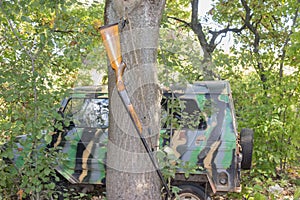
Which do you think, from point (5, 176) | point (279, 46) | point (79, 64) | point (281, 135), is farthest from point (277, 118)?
point (5, 176)

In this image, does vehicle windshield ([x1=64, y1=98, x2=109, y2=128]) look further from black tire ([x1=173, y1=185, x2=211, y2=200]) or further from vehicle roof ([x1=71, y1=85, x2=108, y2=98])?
black tire ([x1=173, y1=185, x2=211, y2=200])

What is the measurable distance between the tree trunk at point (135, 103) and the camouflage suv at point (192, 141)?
1.70 meters

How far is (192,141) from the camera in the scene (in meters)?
5.38

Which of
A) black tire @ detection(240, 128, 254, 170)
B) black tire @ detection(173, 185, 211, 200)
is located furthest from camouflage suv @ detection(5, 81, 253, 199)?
black tire @ detection(240, 128, 254, 170)

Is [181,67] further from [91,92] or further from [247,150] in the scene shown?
[247,150]

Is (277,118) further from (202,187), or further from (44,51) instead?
(44,51)

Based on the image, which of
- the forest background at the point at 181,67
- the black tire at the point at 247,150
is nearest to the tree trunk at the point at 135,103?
the forest background at the point at 181,67

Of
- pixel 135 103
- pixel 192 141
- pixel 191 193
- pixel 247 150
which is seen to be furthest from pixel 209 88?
pixel 135 103

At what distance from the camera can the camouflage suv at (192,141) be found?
530 centimetres

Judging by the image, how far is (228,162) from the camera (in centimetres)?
531

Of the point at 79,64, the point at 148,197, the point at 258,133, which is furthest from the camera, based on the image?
the point at 258,133

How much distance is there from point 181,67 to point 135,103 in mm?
1329

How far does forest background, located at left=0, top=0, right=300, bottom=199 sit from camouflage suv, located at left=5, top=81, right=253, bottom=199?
356 mm

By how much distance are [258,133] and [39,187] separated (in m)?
4.25
